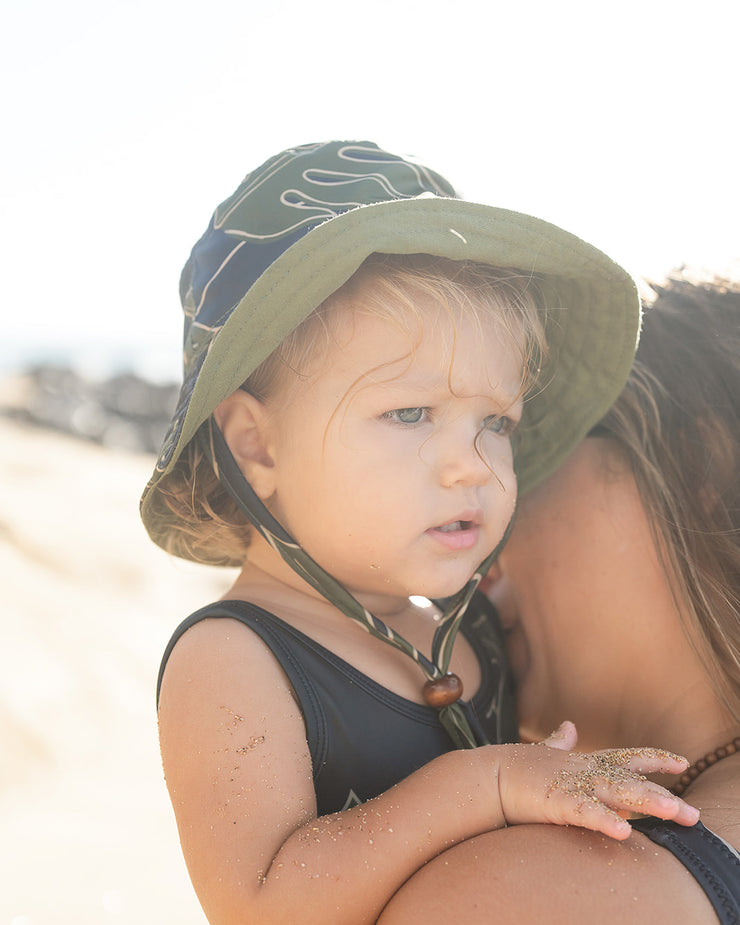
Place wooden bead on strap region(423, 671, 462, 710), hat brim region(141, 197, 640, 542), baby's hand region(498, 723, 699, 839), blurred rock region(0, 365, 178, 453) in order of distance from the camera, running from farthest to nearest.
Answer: blurred rock region(0, 365, 178, 453), wooden bead on strap region(423, 671, 462, 710), hat brim region(141, 197, 640, 542), baby's hand region(498, 723, 699, 839)

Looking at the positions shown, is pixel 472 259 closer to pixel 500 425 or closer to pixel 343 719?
pixel 500 425

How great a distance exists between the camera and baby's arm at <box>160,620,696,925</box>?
1.45m

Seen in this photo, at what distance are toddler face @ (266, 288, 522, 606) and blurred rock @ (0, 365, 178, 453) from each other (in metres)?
10.7

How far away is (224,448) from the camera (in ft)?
6.61

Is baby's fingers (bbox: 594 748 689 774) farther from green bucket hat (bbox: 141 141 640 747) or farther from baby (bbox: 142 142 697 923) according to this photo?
green bucket hat (bbox: 141 141 640 747)

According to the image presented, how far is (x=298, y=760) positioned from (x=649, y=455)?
1072 millimetres

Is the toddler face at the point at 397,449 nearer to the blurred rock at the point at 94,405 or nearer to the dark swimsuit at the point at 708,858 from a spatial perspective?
the dark swimsuit at the point at 708,858

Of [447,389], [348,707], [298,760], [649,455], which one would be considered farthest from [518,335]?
[298,760]

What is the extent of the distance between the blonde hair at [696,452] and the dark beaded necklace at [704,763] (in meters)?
0.07

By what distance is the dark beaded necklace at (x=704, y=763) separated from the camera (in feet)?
6.09

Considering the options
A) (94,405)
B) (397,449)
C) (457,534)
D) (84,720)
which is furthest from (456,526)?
(94,405)

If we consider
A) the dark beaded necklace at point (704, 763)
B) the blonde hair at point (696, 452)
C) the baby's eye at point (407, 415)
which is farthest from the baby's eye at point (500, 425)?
the dark beaded necklace at point (704, 763)

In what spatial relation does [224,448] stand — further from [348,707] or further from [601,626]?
[601,626]

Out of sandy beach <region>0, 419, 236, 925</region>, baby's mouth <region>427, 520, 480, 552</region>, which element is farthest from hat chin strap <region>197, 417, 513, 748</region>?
sandy beach <region>0, 419, 236, 925</region>
